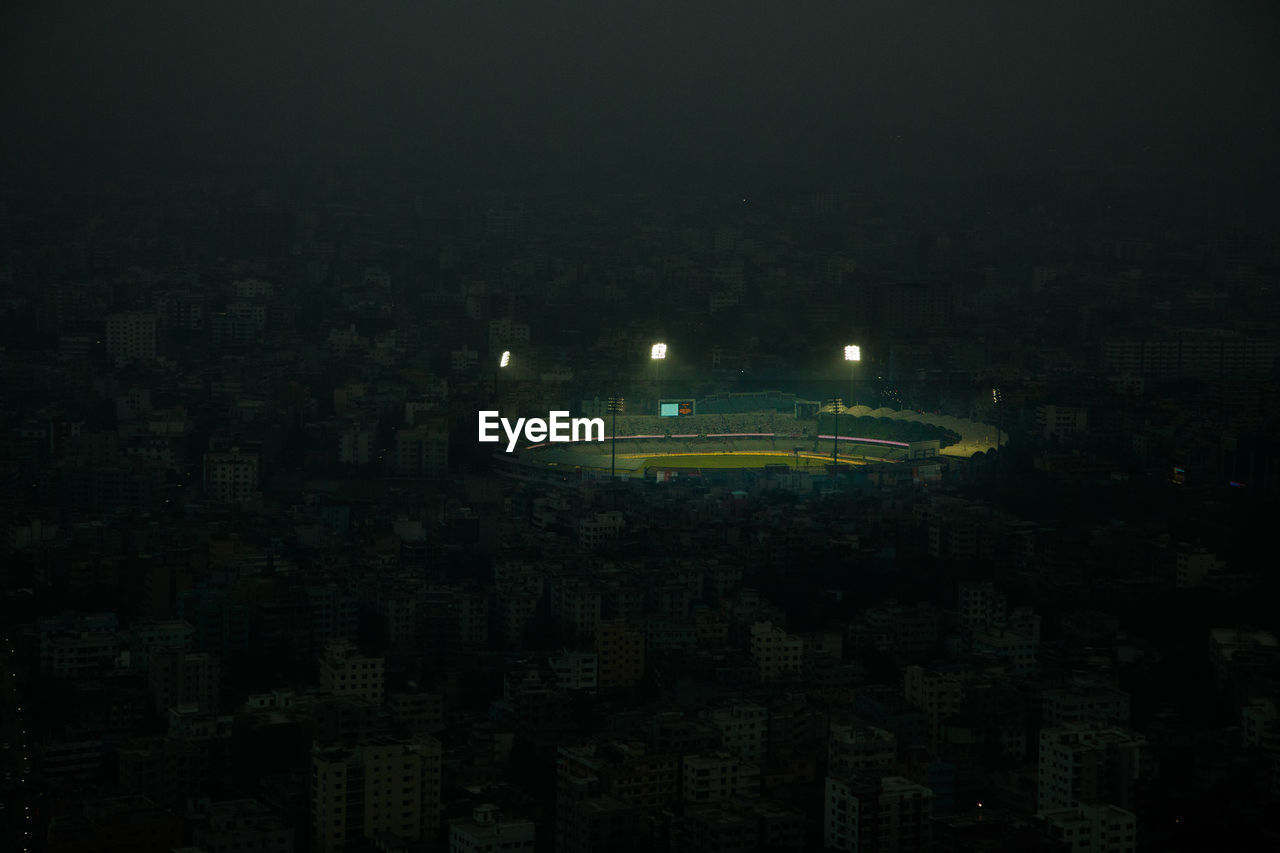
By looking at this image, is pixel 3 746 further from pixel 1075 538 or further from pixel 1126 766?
pixel 1075 538

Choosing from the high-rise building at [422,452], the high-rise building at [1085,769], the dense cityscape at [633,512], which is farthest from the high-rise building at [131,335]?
the high-rise building at [1085,769]

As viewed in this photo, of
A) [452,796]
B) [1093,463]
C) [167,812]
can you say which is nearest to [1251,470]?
[1093,463]

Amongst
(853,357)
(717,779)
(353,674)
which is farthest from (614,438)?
(717,779)

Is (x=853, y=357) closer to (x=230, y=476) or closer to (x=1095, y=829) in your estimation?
(x=230, y=476)

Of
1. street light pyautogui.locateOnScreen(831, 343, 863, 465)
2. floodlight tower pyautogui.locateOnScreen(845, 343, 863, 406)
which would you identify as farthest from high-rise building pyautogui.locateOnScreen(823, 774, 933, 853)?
floodlight tower pyautogui.locateOnScreen(845, 343, 863, 406)

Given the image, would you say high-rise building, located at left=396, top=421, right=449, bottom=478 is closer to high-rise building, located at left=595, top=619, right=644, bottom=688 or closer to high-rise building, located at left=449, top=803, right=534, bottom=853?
high-rise building, located at left=595, top=619, right=644, bottom=688
